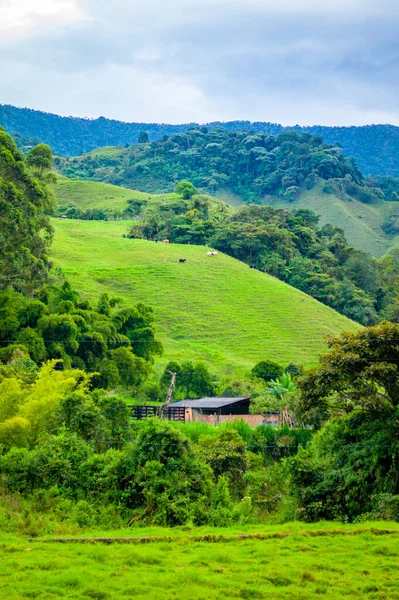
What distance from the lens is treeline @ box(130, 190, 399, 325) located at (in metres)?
93.1

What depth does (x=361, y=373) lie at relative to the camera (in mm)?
25734

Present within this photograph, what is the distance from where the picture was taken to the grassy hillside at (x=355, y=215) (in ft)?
490

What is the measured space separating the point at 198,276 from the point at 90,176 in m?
111

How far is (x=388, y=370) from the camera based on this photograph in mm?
25250

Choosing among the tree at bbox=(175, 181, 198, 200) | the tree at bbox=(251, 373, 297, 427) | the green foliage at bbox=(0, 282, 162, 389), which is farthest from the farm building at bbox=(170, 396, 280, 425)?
the tree at bbox=(175, 181, 198, 200)

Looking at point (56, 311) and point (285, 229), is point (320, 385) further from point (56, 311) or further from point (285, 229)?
point (285, 229)

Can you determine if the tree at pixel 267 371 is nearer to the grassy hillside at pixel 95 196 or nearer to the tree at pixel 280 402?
the tree at pixel 280 402

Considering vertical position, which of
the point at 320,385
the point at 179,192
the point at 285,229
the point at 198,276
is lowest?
the point at 320,385

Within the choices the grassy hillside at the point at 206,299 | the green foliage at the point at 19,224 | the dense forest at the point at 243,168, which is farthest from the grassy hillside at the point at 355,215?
the green foliage at the point at 19,224

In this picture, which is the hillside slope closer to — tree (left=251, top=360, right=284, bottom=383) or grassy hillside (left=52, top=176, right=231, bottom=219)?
grassy hillside (left=52, top=176, right=231, bottom=219)

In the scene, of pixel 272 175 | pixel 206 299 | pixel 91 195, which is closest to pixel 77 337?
pixel 206 299

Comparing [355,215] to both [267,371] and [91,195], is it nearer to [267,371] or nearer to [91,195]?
[91,195]

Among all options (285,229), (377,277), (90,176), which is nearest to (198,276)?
(285,229)

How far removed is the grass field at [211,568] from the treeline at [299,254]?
74.0 m
